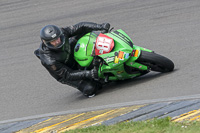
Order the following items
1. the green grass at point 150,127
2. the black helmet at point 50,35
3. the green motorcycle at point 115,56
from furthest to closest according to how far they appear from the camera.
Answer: the green motorcycle at point 115,56 < the black helmet at point 50,35 < the green grass at point 150,127

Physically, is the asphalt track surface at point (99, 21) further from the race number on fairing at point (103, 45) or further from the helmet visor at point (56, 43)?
the helmet visor at point (56, 43)

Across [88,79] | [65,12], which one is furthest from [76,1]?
[88,79]

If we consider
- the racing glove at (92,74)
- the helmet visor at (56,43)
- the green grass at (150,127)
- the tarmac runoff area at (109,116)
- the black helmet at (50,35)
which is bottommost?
the green grass at (150,127)

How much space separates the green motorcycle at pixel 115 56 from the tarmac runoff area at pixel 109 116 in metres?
0.79

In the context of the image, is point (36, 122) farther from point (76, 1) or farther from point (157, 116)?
point (76, 1)

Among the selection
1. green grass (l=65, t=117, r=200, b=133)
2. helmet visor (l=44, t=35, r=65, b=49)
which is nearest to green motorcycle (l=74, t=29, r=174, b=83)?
helmet visor (l=44, t=35, r=65, b=49)

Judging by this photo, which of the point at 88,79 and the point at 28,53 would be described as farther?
the point at 28,53

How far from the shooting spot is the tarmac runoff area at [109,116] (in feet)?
17.6

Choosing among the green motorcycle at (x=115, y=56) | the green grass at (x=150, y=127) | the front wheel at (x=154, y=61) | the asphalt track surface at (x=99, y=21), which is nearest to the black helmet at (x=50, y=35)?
the green motorcycle at (x=115, y=56)

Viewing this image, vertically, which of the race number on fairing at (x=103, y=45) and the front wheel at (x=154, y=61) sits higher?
the race number on fairing at (x=103, y=45)

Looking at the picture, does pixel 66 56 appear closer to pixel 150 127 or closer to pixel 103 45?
pixel 103 45

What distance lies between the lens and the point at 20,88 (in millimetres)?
8398

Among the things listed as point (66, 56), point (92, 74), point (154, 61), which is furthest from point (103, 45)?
point (154, 61)

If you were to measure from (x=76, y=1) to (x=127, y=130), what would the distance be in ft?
31.9
